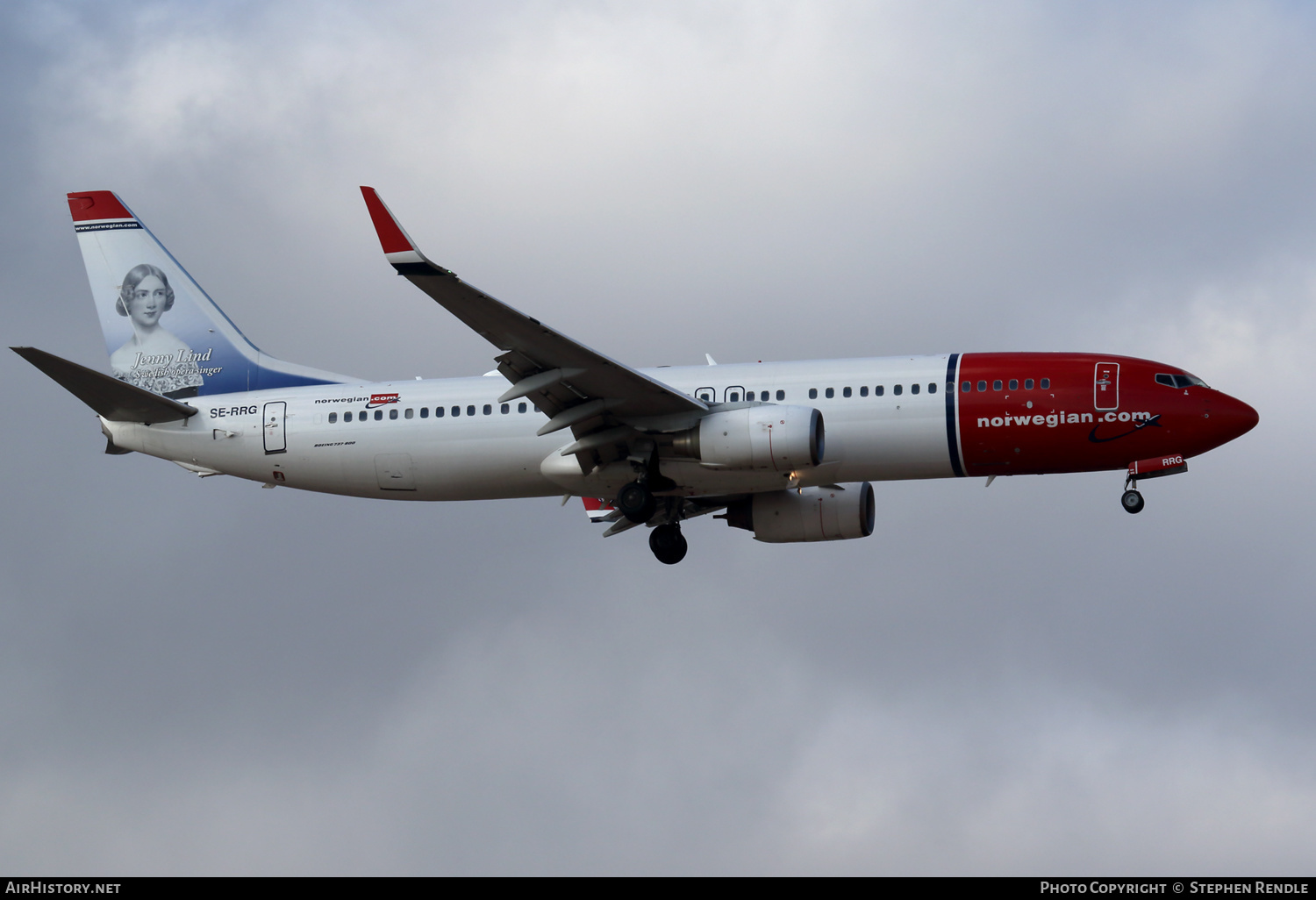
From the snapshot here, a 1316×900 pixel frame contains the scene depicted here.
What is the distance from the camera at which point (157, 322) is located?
47.4 m

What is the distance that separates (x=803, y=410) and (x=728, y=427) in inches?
73.3

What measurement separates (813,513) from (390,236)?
1645 centimetres

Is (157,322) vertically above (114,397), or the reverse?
(157,322)

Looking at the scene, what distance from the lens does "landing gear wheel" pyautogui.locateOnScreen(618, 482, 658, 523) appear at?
4194 centimetres

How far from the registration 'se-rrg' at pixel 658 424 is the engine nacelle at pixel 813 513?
54 mm

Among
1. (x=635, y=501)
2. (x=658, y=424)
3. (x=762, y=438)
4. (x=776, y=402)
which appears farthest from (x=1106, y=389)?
(x=635, y=501)

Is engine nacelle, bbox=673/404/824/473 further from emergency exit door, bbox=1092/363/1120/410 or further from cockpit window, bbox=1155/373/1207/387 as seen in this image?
cockpit window, bbox=1155/373/1207/387

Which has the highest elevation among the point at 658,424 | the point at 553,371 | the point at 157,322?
the point at 157,322

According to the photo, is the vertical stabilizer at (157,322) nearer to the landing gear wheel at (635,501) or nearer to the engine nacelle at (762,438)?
the landing gear wheel at (635,501)

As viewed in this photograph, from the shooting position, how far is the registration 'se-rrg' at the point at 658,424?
40031 mm

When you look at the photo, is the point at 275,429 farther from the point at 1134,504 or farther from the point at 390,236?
the point at 1134,504

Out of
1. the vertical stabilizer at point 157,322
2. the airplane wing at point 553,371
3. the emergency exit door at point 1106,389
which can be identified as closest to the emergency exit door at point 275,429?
the vertical stabilizer at point 157,322

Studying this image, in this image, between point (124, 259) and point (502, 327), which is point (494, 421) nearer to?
point (502, 327)

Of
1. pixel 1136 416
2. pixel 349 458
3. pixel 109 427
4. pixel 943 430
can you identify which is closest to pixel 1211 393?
pixel 1136 416
